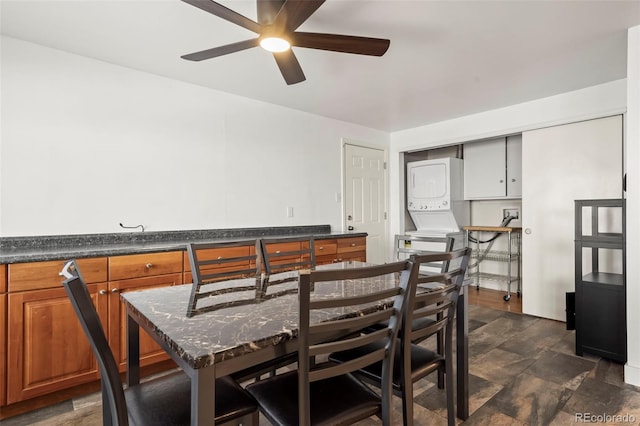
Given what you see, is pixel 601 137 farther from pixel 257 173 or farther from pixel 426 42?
pixel 257 173

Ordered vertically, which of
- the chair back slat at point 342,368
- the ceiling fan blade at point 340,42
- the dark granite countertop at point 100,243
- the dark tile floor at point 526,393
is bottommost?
the dark tile floor at point 526,393

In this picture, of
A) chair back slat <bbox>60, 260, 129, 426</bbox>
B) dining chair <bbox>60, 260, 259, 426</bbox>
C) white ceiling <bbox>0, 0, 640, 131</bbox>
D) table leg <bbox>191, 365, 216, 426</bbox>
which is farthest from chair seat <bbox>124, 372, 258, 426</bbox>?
white ceiling <bbox>0, 0, 640, 131</bbox>

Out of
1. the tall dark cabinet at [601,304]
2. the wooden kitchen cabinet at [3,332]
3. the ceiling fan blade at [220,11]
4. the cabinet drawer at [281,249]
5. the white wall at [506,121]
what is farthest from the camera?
Answer: the white wall at [506,121]

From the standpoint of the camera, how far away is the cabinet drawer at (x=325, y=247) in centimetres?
355

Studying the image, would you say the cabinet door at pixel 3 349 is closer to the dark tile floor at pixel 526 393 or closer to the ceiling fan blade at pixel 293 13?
the dark tile floor at pixel 526 393

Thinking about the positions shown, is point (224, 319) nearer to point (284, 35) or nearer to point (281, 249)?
point (284, 35)

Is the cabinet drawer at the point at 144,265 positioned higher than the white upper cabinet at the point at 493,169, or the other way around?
the white upper cabinet at the point at 493,169

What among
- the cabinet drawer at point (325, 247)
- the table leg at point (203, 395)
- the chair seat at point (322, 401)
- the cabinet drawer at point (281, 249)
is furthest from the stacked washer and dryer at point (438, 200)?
the table leg at point (203, 395)

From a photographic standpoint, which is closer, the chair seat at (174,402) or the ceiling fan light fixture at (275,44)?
the chair seat at (174,402)

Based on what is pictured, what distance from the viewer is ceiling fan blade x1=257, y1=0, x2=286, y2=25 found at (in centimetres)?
155

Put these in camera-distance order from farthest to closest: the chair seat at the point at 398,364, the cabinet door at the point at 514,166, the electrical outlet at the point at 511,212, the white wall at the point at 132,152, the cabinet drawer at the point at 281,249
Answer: the electrical outlet at the point at 511,212
the cabinet door at the point at 514,166
the cabinet drawer at the point at 281,249
the white wall at the point at 132,152
the chair seat at the point at 398,364

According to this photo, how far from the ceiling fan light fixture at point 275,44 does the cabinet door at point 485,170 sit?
3.87 meters

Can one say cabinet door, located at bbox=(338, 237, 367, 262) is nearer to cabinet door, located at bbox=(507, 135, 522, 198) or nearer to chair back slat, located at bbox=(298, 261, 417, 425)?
cabinet door, located at bbox=(507, 135, 522, 198)

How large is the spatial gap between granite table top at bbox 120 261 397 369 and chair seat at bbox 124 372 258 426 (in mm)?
238
